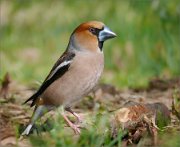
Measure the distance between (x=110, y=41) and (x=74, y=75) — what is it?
5223mm

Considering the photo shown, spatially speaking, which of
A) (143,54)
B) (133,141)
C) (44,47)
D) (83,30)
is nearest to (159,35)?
(143,54)

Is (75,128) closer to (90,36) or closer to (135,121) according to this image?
(135,121)

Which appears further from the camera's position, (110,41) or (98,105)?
(110,41)

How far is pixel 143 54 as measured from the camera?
10.8 meters

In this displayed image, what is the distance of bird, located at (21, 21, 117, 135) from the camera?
21.4 feet

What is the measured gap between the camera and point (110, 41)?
11.7 m

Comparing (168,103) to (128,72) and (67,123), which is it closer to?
(67,123)

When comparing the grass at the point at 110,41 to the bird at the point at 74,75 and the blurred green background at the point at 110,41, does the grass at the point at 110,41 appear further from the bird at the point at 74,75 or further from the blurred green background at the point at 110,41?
the bird at the point at 74,75

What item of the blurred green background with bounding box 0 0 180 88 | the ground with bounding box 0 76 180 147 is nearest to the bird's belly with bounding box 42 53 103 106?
the ground with bounding box 0 76 180 147

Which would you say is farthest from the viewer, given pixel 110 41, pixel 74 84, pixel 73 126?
pixel 110 41

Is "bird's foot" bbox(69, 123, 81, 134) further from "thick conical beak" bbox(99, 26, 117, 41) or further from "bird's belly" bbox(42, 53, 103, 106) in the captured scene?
"thick conical beak" bbox(99, 26, 117, 41)

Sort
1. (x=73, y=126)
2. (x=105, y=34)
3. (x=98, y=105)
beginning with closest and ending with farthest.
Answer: (x=73, y=126), (x=98, y=105), (x=105, y=34)

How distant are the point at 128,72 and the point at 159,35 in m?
0.71

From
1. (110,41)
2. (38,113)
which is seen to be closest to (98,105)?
(38,113)
